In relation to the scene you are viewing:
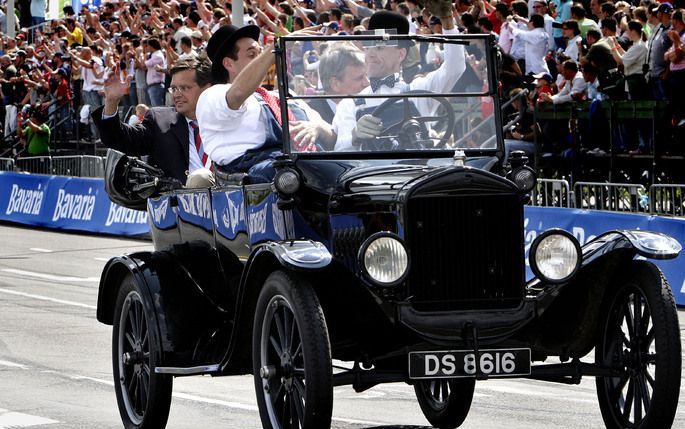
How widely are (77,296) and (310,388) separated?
9.33 m

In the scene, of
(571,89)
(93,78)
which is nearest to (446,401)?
(571,89)

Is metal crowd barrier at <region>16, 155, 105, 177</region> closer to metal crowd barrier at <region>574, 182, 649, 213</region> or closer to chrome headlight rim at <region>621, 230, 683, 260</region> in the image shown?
metal crowd barrier at <region>574, 182, 649, 213</region>

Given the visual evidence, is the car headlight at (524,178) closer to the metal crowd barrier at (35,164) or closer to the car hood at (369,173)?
the car hood at (369,173)

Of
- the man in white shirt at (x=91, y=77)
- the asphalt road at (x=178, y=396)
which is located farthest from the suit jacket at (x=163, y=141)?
the man in white shirt at (x=91, y=77)

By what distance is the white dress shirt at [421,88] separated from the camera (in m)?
7.23

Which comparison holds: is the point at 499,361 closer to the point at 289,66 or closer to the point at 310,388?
the point at 310,388

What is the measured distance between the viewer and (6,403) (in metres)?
8.76

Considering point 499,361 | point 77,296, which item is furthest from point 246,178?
point 77,296

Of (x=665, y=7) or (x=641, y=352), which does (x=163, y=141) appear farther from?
(x=665, y=7)

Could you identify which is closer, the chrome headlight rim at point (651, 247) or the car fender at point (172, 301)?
the chrome headlight rim at point (651, 247)

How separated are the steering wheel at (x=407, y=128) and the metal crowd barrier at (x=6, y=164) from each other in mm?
21362

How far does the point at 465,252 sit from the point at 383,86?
1172 millimetres

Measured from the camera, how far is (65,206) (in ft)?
81.7

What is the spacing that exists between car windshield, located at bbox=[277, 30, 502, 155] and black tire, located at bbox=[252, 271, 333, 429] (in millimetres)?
1011
